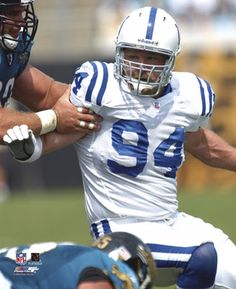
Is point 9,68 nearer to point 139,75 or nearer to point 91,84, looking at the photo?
point 91,84

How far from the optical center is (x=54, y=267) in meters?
3.56

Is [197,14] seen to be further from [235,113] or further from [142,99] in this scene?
[142,99]

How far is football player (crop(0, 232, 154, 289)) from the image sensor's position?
11.4 feet

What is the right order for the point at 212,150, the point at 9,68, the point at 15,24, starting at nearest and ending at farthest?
the point at 212,150
the point at 15,24
the point at 9,68

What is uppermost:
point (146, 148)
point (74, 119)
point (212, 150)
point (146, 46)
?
point (146, 46)

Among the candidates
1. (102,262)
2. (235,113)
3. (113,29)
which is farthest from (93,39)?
(102,262)

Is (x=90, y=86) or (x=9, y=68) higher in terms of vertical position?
(x=90, y=86)

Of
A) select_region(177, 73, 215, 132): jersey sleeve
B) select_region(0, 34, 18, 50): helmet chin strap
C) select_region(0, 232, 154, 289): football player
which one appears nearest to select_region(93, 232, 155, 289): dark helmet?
select_region(0, 232, 154, 289): football player

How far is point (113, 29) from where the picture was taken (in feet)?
44.5

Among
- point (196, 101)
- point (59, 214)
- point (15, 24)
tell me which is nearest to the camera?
point (196, 101)

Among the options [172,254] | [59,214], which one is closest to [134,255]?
[172,254]

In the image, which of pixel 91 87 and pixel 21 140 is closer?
pixel 21 140

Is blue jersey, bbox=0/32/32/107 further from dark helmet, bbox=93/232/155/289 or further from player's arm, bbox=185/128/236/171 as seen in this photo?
dark helmet, bbox=93/232/155/289

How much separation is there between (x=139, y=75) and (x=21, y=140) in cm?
60
